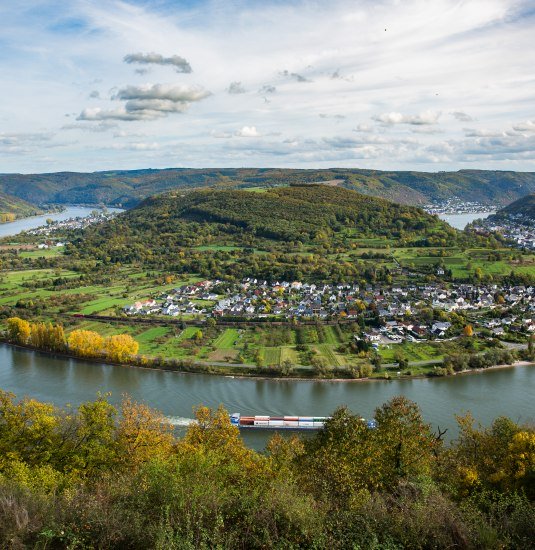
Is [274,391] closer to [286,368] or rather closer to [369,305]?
[286,368]

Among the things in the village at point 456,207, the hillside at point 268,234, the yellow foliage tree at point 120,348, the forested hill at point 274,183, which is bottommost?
the yellow foliage tree at point 120,348

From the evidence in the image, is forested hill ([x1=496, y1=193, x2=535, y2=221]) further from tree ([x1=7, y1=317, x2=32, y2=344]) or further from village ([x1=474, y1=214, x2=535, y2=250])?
tree ([x1=7, y1=317, x2=32, y2=344])

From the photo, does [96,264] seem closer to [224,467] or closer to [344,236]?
[344,236]

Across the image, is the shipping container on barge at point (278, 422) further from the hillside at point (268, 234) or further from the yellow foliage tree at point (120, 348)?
the hillside at point (268, 234)

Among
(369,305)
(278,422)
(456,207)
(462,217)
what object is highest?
(456,207)

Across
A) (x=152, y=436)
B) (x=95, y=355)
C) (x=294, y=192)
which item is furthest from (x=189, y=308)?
(x=294, y=192)

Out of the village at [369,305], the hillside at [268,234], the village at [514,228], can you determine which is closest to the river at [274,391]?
the village at [369,305]

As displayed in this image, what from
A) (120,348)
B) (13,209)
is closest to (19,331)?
(120,348)
